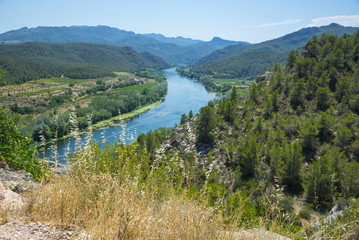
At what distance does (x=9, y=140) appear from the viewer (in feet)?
20.1

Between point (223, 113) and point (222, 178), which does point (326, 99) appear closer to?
point (223, 113)

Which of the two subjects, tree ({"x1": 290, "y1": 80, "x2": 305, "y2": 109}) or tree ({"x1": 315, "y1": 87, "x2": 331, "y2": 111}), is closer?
tree ({"x1": 315, "y1": 87, "x2": 331, "y2": 111})

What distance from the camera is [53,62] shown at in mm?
149500

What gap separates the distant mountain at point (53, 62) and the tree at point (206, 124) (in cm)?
9805

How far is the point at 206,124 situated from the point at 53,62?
162 meters

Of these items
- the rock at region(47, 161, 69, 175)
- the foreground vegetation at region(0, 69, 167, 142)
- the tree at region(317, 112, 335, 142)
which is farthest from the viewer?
the foreground vegetation at region(0, 69, 167, 142)

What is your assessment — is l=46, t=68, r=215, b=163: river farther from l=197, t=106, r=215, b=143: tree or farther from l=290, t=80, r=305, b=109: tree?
l=290, t=80, r=305, b=109: tree

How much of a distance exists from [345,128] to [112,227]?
2002 centimetres

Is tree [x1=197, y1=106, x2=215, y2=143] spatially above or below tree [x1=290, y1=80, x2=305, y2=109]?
below

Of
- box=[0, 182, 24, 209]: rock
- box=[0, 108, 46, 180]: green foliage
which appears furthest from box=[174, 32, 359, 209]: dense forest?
box=[0, 182, 24, 209]: rock

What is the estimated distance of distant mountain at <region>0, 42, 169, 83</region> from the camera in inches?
4065

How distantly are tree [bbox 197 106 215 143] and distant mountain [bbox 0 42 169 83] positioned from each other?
98.1m

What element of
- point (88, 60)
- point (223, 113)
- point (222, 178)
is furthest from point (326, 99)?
point (88, 60)

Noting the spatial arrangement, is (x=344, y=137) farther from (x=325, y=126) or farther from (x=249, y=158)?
(x=249, y=158)
